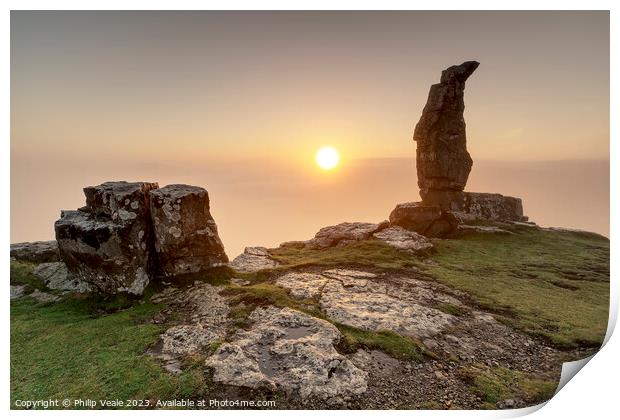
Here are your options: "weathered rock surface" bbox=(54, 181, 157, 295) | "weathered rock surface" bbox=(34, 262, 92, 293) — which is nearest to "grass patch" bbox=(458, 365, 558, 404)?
"weathered rock surface" bbox=(54, 181, 157, 295)

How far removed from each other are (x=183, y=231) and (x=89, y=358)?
7116 mm

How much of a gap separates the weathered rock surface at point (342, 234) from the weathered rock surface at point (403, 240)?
0.74 meters

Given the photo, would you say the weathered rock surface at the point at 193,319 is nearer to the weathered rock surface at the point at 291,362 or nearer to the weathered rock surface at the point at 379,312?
the weathered rock surface at the point at 291,362

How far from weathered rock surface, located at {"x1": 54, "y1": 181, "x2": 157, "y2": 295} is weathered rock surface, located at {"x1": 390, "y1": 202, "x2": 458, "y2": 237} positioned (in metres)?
21.5

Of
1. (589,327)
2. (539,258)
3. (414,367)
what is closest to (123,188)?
(414,367)

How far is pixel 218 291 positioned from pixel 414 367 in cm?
A: 935

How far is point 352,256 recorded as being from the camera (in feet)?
80.6

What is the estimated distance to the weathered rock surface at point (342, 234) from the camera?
94.5 feet

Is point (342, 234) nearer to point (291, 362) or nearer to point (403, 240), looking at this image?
point (403, 240)

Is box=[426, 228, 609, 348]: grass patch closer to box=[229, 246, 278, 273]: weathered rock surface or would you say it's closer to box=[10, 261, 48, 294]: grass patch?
box=[229, 246, 278, 273]: weathered rock surface

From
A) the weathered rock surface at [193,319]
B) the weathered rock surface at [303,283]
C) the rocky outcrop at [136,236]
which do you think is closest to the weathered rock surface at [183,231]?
the rocky outcrop at [136,236]

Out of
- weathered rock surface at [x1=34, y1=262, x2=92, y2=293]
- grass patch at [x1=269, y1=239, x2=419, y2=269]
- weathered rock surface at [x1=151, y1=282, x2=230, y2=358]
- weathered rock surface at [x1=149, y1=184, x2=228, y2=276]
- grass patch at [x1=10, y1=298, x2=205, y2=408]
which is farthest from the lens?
grass patch at [x1=269, y1=239, x2=419, y2=269]

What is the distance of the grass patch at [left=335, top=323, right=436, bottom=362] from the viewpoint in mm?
13289
